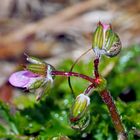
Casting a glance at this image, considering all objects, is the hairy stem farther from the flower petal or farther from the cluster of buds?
the flower petal

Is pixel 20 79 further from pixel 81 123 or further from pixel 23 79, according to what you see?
pixel 81 123

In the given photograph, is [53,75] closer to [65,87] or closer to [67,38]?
[65,87]

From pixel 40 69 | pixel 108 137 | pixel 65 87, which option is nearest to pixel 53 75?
pixel 40 69

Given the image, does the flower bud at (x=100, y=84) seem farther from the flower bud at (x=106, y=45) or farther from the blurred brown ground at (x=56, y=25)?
the blurred brown ground at (x=56, y=25)

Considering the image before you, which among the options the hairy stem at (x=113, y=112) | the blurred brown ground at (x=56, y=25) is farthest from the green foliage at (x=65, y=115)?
the blurred brown ground at (x=56, y=25)

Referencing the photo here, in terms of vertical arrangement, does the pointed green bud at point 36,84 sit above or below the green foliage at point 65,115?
above

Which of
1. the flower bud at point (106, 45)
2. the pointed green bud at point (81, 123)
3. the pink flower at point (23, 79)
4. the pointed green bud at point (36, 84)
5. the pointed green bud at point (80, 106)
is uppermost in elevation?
the flower bud at point (106, 45)

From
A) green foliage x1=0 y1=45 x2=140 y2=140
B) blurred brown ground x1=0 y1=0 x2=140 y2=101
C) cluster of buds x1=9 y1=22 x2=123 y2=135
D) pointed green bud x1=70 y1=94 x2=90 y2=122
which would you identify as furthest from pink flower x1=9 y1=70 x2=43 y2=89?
blurred brown ground x1=0 y1=0 x2=140 y2=101

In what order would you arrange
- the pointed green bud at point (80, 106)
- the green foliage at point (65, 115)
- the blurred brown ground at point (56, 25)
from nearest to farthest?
the pointed green bud at point (80, 106) < the green foliage at point (65, 115) < the blurred brown ground at point (56, 25)
